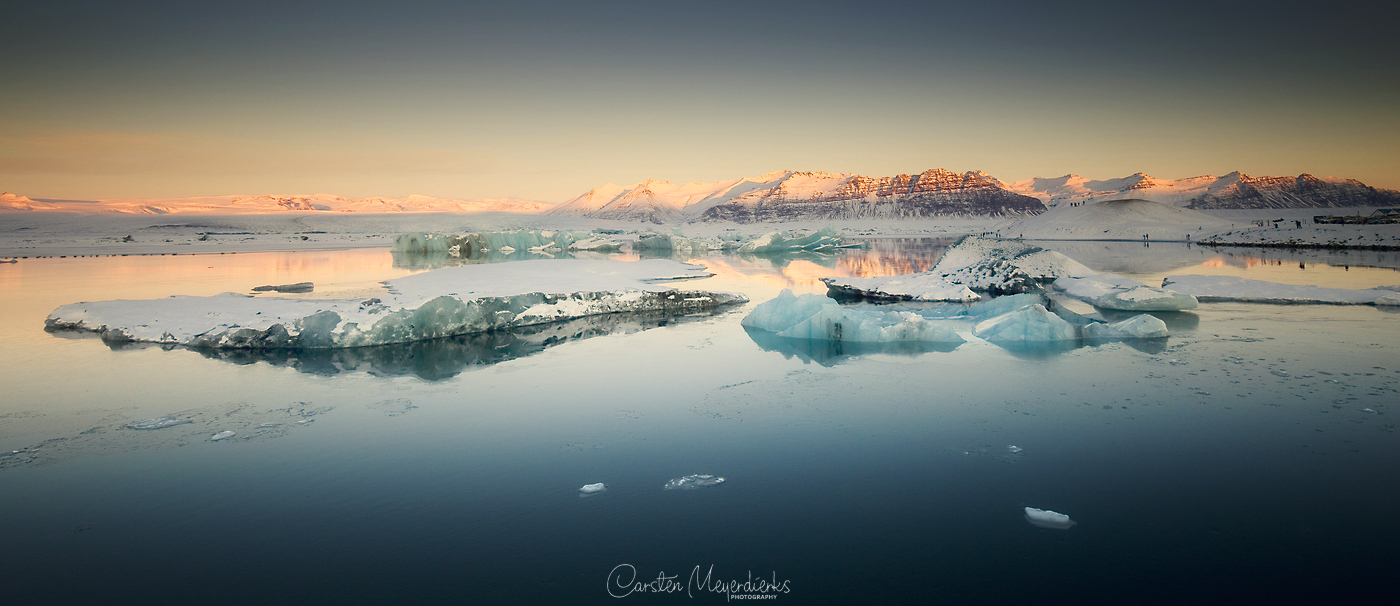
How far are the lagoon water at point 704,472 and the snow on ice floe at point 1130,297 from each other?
2.48 meters

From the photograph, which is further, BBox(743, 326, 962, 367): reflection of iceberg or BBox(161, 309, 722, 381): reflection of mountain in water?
BBox(743, 326, 962, 367): reflection of iceberg

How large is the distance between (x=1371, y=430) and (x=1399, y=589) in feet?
7.12

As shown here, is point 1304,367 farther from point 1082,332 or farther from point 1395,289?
point 1395,289

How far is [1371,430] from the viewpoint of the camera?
13.0 feet

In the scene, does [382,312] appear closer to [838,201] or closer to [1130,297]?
[1130,297]

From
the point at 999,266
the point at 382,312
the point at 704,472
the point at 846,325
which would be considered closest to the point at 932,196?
the point at 999,266

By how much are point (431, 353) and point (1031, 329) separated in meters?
5.69

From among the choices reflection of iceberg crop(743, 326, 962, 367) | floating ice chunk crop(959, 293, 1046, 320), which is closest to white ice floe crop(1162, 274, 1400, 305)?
floating ice chunk crop(959, 293, 1046, 320)

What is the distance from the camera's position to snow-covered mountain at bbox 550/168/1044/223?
79812mm

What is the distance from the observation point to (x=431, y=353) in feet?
21.7

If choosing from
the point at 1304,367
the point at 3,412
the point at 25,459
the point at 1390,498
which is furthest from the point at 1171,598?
the point at 3,412

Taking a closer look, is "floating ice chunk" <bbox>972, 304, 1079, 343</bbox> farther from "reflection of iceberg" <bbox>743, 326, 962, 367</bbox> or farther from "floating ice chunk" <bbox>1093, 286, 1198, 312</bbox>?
"floating ice chunk" <bbox>1093, 286, 1198, 312</bbox>

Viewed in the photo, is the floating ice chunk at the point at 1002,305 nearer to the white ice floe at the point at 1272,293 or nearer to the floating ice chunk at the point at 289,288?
the white ice floe at the point at 1272,293

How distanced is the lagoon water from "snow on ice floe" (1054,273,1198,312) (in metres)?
2.48
